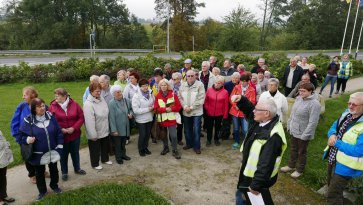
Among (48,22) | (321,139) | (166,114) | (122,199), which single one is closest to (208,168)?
(166,114)

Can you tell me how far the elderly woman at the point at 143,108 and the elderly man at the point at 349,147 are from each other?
3625mm

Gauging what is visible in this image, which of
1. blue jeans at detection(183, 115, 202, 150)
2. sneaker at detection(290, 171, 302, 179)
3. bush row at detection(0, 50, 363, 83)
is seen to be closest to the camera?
sneaker at detection(290, 171, 302, 179)

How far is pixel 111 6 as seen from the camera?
42.9m

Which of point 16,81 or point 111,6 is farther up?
point 111,6

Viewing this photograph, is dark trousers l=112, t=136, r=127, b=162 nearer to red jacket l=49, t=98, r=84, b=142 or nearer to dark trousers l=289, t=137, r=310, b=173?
red jacket l=49, t=98, r=84, b=142

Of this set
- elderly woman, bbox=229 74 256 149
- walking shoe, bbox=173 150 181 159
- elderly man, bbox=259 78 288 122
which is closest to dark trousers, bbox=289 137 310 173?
elderly man, bbox=259 78 288 122

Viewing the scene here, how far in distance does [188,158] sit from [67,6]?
39019mm

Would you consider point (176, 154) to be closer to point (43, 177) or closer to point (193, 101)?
point (193, 101)

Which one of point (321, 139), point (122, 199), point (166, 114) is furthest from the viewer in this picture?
point (321, 139)

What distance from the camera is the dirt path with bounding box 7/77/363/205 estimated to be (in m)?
4.91

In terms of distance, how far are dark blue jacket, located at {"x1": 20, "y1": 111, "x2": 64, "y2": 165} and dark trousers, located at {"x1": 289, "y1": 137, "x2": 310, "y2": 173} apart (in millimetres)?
4335

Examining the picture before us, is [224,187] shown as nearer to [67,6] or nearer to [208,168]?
[208,168]

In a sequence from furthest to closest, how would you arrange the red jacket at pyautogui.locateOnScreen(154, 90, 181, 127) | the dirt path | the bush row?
the bush row, the red jacket at pyautogui.locateOnScreen(154, 90, 181, 127), the dirt path

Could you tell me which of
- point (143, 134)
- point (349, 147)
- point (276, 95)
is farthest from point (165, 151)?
point (349, 147)
